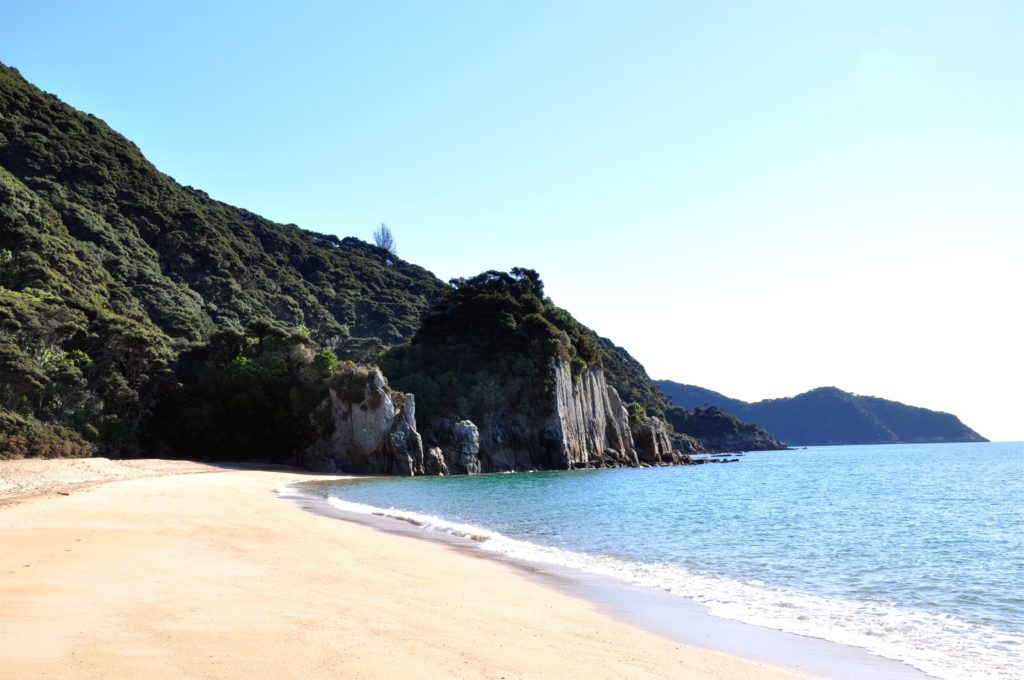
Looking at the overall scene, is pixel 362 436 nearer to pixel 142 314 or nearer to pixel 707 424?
pixel 142 314

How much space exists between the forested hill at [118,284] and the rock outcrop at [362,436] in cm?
1034

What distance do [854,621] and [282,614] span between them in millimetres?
8085

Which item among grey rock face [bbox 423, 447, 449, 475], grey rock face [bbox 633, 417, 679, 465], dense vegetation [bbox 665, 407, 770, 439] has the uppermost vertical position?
dense vegetation [bbox 665, 407, 770, 439]

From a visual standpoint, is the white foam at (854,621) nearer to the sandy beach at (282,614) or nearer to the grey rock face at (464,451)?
the sandy beach at (282,614)

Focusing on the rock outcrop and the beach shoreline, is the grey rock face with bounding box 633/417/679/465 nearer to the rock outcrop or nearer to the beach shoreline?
the rock outcrop

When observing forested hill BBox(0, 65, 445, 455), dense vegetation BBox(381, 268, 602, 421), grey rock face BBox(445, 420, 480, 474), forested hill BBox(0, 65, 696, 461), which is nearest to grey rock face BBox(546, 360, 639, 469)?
dense vegetation BBox(381, 268, 602, 421)

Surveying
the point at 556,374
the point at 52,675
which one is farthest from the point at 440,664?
the point at 556,374

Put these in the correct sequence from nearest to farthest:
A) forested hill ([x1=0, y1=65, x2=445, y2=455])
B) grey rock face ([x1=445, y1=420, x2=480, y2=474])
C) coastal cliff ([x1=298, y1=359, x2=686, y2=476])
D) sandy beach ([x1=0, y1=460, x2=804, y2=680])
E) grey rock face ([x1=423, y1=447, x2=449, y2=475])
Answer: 1. sandy beach ([x1=0, y1=460, x2=804, y2=680])
2. forested hill ([x1=0, y1=65, x2=445, y2=455])
3. coastal cliff ([x1=298, y1=359, x2=686, y2=476])
4. grey rock face ([x1=423, y1=447, x2=449, y2=475])
5. grey rock face ([x1=445, y1=420, x2=480, y2=474])

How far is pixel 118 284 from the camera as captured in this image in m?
66.4

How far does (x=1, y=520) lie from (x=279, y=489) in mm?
19871

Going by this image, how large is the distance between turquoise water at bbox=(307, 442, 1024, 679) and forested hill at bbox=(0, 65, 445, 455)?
23411mm

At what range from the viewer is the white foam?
756 cm

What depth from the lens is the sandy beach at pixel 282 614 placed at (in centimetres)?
539

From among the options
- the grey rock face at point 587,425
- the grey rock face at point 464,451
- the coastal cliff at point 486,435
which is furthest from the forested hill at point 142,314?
the grey rock face at point 464,451
